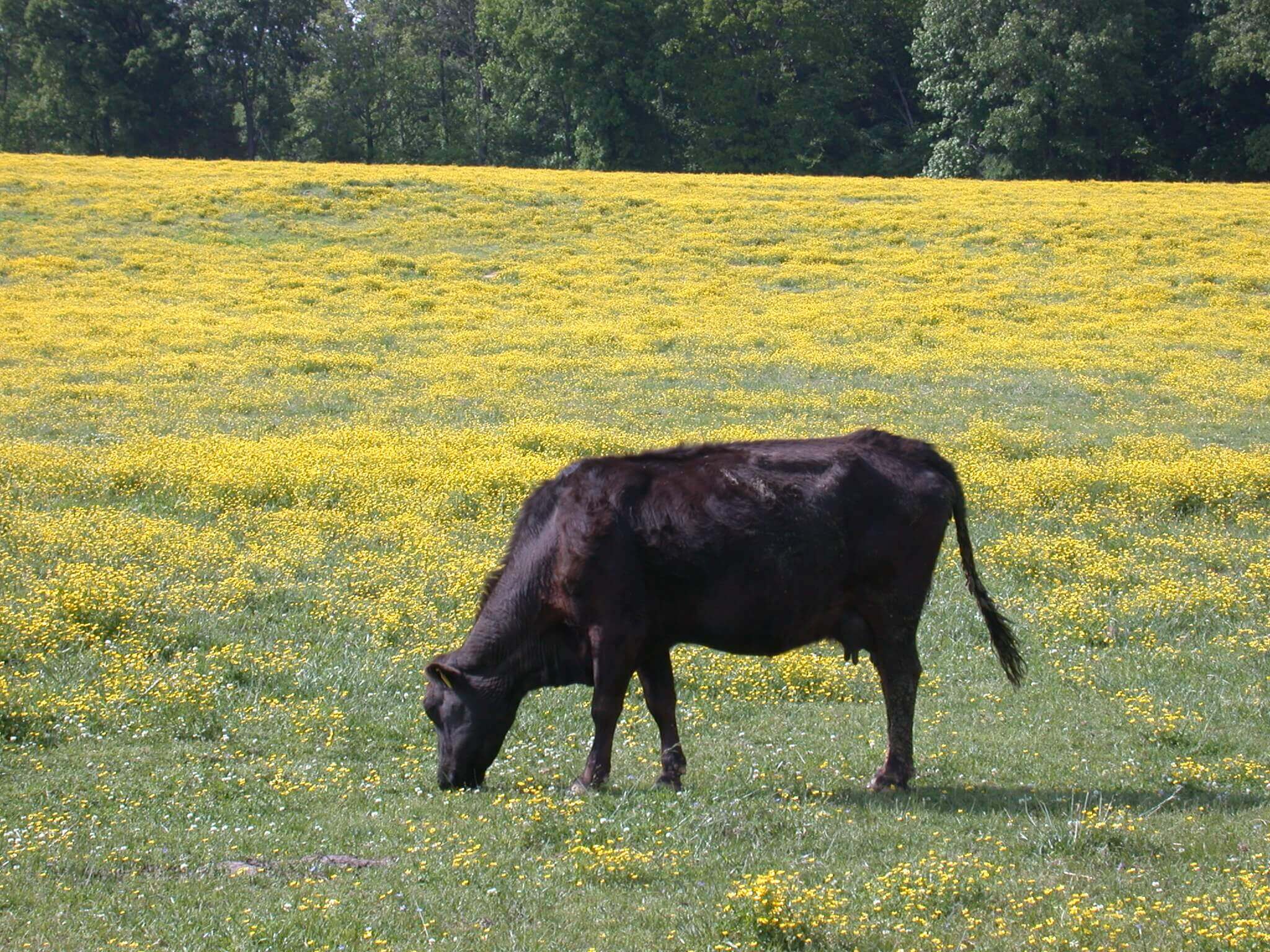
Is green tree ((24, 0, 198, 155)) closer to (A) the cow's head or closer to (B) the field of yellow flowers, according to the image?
(B) the field of yellow flowers

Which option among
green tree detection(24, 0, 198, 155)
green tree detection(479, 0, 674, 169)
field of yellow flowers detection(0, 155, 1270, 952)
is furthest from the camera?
green tree detection(24, 0, 198, 155)

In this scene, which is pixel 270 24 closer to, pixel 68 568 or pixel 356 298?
pixel 356 298

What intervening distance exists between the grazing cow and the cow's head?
0.01m

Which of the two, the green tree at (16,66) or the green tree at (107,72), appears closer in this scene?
the green tree at (107,72)

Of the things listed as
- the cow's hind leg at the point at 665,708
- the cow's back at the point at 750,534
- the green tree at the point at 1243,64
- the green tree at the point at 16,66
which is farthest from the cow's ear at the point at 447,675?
the green tree at the point at 16,66

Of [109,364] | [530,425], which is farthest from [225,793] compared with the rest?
[109,364]

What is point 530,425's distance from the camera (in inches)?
734

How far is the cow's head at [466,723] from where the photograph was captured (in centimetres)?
802

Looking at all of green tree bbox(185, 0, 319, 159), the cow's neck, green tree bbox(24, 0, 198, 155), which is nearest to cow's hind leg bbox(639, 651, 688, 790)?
the cow's neck

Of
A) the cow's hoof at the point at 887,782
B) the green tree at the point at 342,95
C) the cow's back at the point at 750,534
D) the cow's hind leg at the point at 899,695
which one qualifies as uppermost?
the green tree at the point at 342,95

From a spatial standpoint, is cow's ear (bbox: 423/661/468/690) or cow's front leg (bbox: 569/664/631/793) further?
cow's ear (bbox: 423/661/468/690)

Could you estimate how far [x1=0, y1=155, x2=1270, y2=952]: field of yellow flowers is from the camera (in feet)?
19.9

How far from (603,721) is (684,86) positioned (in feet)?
205

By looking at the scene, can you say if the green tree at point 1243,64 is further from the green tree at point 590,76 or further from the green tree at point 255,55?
the green tree at point 255,55
